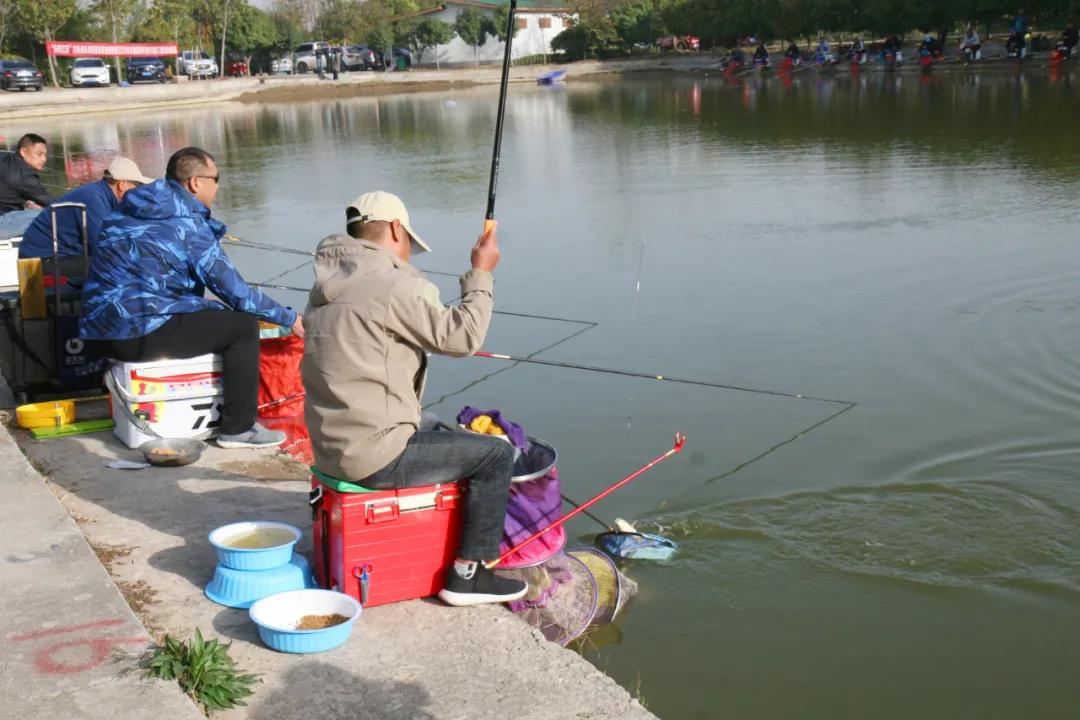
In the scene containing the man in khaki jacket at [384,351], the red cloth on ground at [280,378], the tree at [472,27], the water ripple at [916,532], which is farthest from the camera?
the tree at [472,27]

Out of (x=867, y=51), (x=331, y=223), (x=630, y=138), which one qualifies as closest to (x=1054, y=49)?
(x=867, y=51)

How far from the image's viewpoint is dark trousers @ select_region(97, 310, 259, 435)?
5602 millimetres

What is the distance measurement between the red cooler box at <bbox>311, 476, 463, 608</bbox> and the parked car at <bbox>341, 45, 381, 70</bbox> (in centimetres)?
6715

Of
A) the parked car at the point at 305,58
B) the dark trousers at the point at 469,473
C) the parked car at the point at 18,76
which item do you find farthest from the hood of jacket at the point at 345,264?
the parked car at the point at 305,58

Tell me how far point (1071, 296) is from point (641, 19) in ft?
195

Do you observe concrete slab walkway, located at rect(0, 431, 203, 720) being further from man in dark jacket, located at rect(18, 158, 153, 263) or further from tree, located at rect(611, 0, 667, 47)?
tree, located at rect(611, 0, 667, 47)

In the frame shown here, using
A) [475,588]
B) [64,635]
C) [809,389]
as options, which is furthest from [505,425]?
[809,389]

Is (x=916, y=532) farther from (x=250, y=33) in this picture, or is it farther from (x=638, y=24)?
(x=250, y=33)

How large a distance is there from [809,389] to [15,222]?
17.7 feet

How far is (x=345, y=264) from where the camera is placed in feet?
12.4

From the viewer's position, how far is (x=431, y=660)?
12.4 ft

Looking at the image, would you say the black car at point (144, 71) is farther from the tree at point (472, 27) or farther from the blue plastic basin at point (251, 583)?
the blue plastic basin at point (251, 583)

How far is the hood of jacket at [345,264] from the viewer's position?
376 centimetres

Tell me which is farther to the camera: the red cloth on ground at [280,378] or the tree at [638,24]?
the tree at [638,24]
